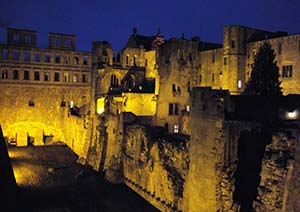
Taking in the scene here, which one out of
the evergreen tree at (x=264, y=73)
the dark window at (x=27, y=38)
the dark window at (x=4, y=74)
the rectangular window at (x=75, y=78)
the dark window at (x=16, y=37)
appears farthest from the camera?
the rectangular window at (x=75, y=78)

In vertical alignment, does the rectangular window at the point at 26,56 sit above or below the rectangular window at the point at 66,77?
above

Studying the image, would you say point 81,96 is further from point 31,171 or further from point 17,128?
point 31,171

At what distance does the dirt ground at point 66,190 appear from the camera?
24.4 meters

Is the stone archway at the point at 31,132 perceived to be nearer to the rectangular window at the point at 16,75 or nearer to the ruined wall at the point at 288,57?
the rectangular window at the point at 16,75

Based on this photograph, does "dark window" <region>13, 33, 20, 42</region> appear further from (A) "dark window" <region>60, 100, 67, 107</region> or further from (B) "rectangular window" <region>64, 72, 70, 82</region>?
(A) "dark window" <region>60, 100, 67, 107</region>

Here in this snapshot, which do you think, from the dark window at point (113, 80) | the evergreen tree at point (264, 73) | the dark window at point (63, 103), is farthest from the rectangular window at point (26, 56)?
the evergreen tree at point (264, 73)

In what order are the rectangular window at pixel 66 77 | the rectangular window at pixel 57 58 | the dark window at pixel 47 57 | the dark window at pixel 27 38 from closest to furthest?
the dark window at pixel 27 38 → the dark window at pixel 47 57 → the rectangular window at pixel 57 58 → the rectangular window at pixel 66 77

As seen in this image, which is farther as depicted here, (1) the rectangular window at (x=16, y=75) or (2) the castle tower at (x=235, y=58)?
(1) the rectangular window at (x=16, y=75)

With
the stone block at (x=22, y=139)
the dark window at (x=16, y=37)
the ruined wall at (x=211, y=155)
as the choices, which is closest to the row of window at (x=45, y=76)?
the dark window at (x=16, y=37)

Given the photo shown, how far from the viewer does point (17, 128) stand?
165 feet

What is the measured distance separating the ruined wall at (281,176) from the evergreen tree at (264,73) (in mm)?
18688

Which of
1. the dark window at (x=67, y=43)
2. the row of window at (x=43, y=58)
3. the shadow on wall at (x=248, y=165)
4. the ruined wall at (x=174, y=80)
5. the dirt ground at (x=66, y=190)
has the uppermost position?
the dark window at (x=67, y=43)

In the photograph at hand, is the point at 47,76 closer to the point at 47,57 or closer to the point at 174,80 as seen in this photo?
the point at 47,57

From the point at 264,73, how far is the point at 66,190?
21862 mm
